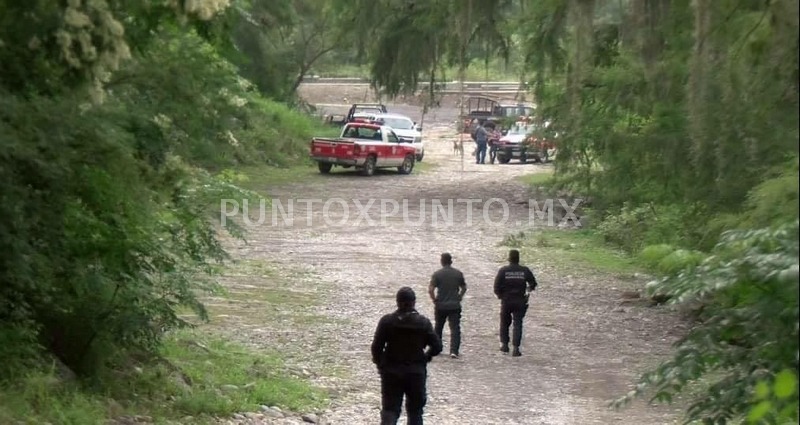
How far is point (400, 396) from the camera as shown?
9.77 m

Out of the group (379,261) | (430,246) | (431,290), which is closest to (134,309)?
(431,290)

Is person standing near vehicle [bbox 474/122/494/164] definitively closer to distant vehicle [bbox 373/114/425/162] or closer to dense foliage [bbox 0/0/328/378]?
distant vehicle [bbox 373/114/425/162]

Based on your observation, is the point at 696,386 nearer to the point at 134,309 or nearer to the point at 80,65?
the point at 134,309

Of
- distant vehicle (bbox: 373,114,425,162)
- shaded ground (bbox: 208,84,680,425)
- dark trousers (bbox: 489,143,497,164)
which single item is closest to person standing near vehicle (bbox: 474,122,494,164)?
dark trousers (bbox: 489,143,497,164)

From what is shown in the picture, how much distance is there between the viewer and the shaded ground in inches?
520

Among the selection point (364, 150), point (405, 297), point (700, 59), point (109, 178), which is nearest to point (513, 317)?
point (700, 59)

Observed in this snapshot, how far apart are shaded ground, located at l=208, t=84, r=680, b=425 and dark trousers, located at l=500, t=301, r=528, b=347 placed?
25cm

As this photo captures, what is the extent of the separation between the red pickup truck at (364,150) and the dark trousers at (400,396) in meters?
29.5

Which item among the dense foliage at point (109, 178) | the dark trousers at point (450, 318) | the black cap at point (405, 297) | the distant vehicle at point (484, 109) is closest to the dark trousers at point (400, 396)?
the black cap at point (405, 297)

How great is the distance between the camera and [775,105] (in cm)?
1207

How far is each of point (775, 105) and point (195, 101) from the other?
5.39 meters

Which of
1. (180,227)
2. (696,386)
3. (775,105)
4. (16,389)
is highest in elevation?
(775,105)

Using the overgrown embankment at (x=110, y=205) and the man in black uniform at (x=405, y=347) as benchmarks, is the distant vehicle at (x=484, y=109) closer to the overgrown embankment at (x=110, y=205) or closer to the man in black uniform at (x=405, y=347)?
the overgrown embankment at (x=110, y=205)

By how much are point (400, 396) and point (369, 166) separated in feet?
99.3
